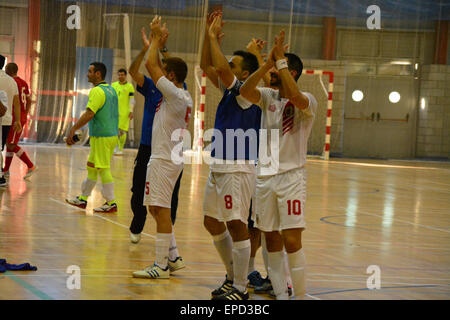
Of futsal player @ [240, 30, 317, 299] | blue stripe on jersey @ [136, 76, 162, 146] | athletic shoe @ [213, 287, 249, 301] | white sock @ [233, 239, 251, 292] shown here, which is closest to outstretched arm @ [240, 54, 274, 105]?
futsal player @ [240, 30, 317, 299]

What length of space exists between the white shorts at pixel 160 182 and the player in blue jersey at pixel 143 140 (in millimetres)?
402

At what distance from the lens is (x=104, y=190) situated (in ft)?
30.3

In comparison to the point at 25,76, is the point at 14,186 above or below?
below

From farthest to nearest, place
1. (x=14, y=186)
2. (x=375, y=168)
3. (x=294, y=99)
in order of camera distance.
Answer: (x=375, y=168)
(x=14, y=186)
(x=294, y=99)

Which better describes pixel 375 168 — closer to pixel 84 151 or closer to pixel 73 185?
pixel 84 151

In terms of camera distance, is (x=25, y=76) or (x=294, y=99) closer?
(x=294, y=99)

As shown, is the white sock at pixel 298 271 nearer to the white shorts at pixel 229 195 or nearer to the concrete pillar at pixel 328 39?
the white shorts at pixel 229 195

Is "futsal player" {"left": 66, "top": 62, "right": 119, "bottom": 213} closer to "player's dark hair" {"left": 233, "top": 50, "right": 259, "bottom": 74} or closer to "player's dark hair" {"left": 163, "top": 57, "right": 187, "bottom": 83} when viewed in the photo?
"player's dark hair" {"left": 163, "top": 57, "right": 187, "bottom": 83}

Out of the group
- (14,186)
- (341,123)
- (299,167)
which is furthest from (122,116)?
(299,167)

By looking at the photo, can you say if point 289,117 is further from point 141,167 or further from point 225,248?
point 141,167

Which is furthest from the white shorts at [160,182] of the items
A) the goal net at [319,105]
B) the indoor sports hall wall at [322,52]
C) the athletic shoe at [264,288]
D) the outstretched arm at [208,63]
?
the indoor sports hall wall at [322,52]

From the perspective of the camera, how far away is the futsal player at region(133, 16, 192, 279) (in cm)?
562

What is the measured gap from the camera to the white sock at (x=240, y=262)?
5062mm
